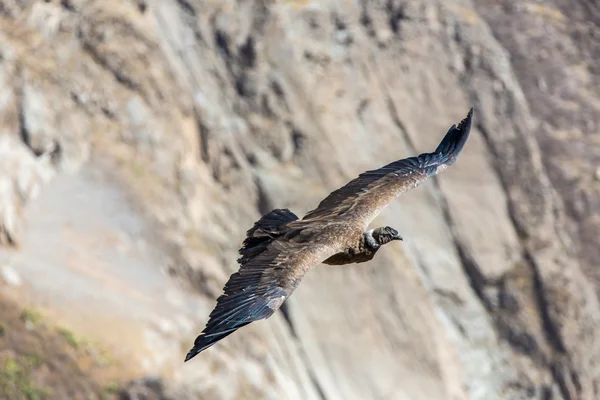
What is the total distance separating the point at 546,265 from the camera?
3020cm

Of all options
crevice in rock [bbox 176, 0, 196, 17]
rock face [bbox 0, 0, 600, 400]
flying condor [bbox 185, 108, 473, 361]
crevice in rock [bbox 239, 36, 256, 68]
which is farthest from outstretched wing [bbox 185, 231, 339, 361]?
crevice in rock [bbox 176, 0, 196, 17]

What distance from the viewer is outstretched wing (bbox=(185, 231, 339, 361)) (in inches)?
388

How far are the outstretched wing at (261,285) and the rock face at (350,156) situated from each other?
1017 centimetres

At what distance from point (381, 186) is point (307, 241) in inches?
81.6

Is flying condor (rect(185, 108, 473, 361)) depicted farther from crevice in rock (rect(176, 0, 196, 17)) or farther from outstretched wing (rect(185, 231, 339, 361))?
crevice in rock (rect(176, 0, 196, 17))

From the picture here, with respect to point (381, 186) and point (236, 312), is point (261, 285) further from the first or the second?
point (381, 186)

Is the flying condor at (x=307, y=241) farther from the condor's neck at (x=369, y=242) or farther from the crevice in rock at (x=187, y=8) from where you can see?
the crevice in rock at (x=187, y=8)

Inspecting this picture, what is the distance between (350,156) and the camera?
29109 mm

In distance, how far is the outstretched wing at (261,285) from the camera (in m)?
9.85

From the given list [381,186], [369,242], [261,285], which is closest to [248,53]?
[381,186]

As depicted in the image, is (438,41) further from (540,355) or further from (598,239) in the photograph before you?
(540,355)

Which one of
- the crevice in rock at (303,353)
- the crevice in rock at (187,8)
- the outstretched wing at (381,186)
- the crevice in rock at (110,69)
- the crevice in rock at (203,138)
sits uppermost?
the crevice in rock at (187,8)

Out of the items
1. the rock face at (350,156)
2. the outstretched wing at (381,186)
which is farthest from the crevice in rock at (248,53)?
the outstretched wing at (381,186)

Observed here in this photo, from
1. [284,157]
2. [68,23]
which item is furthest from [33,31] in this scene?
[284,157]
